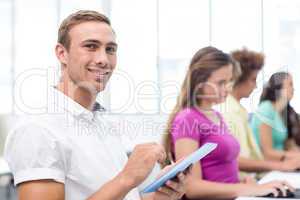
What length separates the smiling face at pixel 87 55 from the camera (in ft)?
4.27

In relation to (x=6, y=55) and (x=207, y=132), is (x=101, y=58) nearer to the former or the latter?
(x=207, y=132)

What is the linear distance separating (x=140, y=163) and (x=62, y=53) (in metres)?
0.41

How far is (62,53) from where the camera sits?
134cm

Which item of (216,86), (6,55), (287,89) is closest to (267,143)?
(287,89)

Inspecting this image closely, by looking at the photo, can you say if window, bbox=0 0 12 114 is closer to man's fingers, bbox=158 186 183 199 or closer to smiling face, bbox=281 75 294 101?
smiling face, bbox=281 75 294 101

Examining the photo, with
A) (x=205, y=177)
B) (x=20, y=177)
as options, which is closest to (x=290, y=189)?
(x=205, y=177)

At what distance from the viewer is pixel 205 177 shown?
1.92 meters

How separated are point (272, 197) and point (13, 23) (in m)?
3.46

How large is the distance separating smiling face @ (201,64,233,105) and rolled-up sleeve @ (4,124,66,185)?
0.99 meters

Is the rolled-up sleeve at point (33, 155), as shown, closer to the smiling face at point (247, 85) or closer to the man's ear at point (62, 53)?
the man's ear at point (62, 53)

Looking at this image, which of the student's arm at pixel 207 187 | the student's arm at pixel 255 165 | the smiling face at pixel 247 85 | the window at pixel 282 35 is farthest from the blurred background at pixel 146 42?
the student's arm at pixel 207 187

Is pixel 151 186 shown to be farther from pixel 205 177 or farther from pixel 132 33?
pixel 132 33

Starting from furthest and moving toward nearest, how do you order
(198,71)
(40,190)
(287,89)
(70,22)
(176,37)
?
(176,37) → (287,89) → (198,71) → (70,22) → (40,190)

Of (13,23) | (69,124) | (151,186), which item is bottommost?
(151,186)
